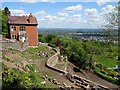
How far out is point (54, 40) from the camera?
44.2 meters

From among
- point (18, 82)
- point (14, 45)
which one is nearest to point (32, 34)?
point (14, 45)

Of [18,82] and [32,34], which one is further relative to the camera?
[32,34]

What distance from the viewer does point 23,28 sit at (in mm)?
30578

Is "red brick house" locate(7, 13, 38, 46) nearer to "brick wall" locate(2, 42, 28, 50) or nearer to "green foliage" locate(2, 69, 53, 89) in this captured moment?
"brick wall" locate(2, 42, 28, 50)

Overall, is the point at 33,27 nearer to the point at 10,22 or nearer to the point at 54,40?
the point at 10,22

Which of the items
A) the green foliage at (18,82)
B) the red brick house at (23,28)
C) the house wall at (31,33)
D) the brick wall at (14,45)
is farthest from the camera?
the house wall at (31,33)

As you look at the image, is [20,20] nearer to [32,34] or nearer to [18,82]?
[32,34]

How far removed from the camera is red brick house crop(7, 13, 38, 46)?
30312 millimetres

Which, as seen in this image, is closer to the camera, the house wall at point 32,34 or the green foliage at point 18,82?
the green foliage at point 18,82

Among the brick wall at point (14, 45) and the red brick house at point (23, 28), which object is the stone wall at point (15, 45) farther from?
the red brick house at point (23, 28)

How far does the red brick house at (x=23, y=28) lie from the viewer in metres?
30.3

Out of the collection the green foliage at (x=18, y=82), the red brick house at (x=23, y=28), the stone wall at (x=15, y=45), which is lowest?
the green foliage at (x=18, y=82)

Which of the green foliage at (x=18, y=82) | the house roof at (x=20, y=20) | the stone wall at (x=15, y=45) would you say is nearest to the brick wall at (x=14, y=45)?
the stone wall at (x=15, y=45)

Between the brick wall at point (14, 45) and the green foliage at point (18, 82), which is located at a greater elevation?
the brick wall at point (14, 45)
